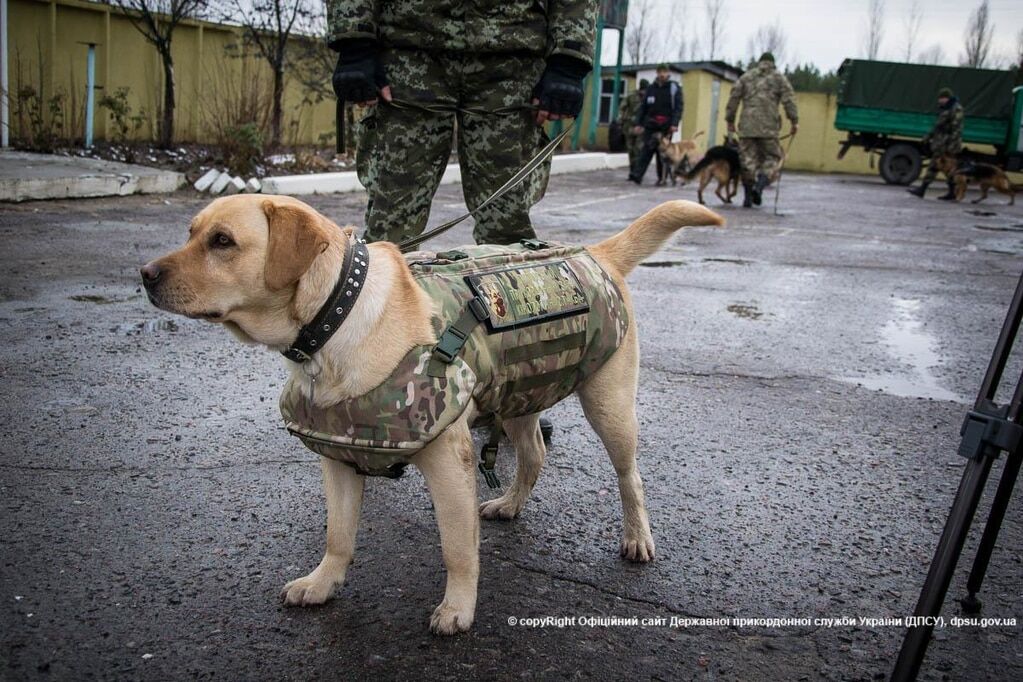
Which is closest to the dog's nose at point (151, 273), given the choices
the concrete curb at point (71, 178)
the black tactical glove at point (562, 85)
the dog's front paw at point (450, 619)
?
the dog's front paw at point (450, 619)

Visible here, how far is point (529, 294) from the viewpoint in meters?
2.55

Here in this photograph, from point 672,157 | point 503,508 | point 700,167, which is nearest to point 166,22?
point 700,167

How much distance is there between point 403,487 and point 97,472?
1073 mm

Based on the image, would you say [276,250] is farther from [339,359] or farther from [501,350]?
[501,350]

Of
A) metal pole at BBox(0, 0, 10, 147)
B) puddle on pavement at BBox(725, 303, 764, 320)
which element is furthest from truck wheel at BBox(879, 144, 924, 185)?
metal pole at BBox(0, 0, 10, 147)

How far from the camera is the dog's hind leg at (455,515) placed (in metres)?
2.29

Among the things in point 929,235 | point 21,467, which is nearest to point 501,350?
point 21,467

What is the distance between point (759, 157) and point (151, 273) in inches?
557

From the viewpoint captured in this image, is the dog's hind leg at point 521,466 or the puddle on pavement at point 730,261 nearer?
the dog's hind leg at point 521,466

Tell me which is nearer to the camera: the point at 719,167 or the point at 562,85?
the point at 562,85

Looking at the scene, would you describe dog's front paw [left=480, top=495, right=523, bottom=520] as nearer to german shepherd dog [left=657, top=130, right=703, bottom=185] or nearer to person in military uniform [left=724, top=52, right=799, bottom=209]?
person in military uniform [left=724, top=52, right=799, bottom=209]

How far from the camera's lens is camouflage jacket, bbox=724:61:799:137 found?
14836 mm

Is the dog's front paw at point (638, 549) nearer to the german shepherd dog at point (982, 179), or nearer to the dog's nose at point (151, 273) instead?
the dog's nose at point (151, 273)

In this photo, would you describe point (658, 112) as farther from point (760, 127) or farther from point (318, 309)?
point (318, 309)
